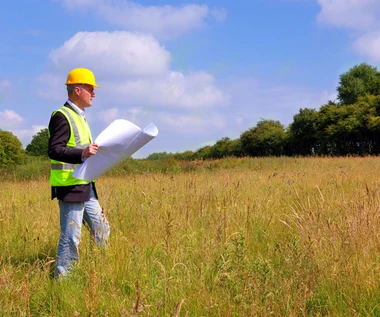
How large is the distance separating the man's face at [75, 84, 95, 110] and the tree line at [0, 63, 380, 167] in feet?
107

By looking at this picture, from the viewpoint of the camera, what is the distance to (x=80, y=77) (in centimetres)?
358

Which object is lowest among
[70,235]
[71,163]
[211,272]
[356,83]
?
[211,272]

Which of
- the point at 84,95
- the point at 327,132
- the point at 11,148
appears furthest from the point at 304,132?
the point at 84,95

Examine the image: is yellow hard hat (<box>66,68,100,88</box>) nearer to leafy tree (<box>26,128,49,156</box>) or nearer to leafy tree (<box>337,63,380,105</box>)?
leafy tree (<box>337,63,380,105</box>)

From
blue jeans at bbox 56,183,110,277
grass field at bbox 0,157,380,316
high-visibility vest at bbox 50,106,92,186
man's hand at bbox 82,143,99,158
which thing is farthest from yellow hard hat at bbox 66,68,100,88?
grass field at bbox 0,157,380,316

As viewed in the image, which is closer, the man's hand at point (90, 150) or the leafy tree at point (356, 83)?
the man's hand at point (90, 150)

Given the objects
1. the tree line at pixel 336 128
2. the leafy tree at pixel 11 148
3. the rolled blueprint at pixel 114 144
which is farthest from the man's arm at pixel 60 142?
the leafy tree at pixel 11 148

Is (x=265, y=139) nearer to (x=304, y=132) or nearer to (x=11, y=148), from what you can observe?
(x=304, y=132)

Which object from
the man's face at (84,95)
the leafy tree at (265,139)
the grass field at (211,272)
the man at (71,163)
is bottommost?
the grass field at (211,272)

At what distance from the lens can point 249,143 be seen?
58969mm

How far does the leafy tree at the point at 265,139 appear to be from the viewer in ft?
174

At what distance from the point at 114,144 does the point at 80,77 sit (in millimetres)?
797

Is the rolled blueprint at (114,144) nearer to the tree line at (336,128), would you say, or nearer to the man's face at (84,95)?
the man's face at (84,95)

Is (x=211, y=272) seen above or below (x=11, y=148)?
below
